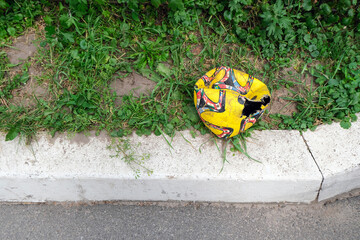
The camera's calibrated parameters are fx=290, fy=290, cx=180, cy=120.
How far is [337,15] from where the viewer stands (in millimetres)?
2430

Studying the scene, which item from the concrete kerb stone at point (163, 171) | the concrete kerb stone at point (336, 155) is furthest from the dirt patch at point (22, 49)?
the concrete kerb stone at point (336, 155)

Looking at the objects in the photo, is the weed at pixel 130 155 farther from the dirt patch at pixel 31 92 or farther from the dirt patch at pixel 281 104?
the dirt patch at pixel 281 104

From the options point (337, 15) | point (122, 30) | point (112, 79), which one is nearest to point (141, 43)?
point (122, 30)

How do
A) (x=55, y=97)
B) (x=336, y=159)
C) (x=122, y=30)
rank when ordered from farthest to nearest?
(x=122, y=30)
(x=55, y=97)
(x=336, y=159)

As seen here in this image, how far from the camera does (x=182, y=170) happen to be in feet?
6.48

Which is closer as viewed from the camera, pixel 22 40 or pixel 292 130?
pixel 292 130

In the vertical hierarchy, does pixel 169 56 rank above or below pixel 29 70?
above

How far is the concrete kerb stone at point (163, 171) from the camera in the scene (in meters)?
1.95

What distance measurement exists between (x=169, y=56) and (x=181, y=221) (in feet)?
4.36

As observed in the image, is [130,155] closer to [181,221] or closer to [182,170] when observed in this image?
[182,170]

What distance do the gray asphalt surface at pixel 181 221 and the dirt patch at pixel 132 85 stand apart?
0.86m

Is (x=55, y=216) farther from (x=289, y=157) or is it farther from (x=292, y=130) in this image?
(x=292, y=130)

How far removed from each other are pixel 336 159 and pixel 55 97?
2132 millimetres

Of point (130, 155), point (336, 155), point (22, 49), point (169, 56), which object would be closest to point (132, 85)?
point (169, 56)
